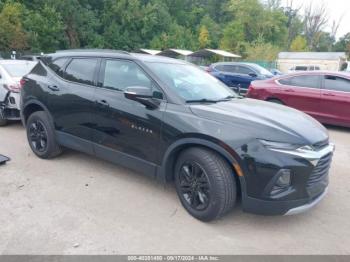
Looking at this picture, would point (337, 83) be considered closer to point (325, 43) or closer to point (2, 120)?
point (2, 120)

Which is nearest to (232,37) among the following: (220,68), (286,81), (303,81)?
(220,68)

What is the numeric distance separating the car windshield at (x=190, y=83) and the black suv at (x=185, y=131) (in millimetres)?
20

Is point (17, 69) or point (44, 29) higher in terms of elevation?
point (44, 29)

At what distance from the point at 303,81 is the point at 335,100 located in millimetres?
1032

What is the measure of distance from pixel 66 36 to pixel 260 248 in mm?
41459

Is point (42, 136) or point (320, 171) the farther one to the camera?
point (42, 136)

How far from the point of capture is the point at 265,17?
202 ft

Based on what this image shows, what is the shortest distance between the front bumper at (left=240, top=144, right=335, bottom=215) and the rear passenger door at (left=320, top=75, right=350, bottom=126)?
17.7 ft

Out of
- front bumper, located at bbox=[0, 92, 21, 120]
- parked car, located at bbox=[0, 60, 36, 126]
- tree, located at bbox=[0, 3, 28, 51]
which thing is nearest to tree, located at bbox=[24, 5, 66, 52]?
tree, located at bbox=[0, 3, 28, 51]

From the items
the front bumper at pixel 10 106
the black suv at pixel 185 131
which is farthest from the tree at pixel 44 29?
the black suv at pixel 185 131

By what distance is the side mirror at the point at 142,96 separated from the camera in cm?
374

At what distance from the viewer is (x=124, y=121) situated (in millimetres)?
4066

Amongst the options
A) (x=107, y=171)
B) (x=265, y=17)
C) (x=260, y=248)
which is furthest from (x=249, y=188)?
(x=265, y=17)

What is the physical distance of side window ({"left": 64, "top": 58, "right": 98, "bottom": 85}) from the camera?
461 centimetres
